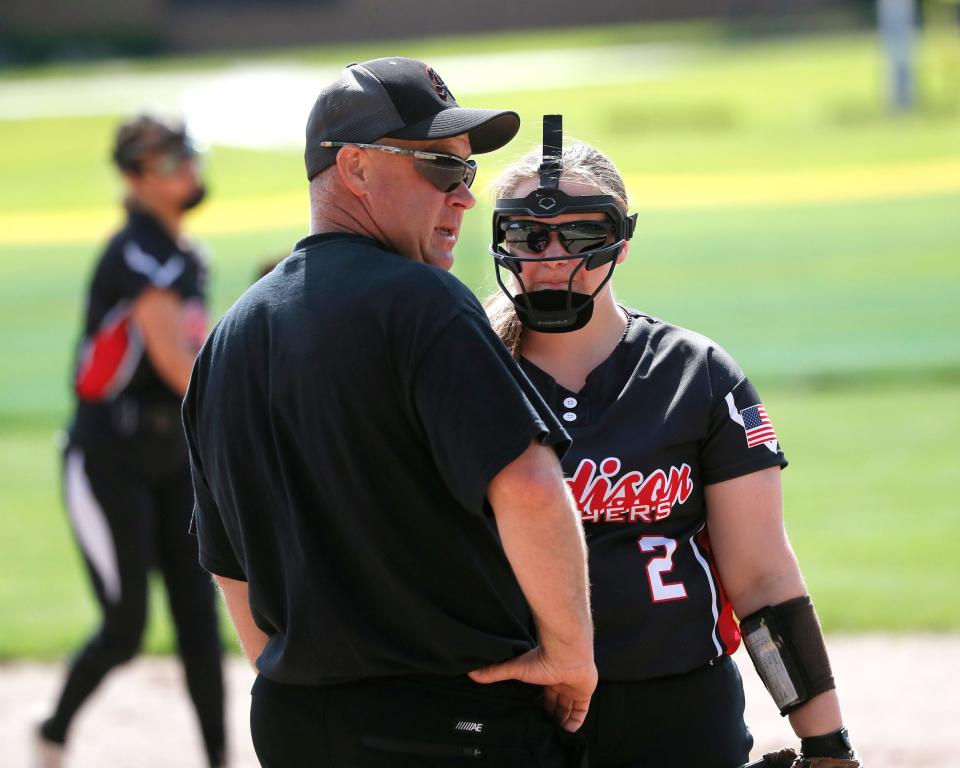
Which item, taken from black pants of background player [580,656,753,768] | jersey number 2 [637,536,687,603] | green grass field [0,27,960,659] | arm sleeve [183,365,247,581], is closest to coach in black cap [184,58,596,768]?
arm sleeve [183,365,247,581]

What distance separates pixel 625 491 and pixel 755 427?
34 centimetres

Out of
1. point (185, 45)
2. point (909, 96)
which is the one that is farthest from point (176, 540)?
point (185, 45)

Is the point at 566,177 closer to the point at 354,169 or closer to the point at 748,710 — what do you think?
the point at 354,169

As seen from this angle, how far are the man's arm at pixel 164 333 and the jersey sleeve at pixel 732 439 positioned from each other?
2727 millimetres

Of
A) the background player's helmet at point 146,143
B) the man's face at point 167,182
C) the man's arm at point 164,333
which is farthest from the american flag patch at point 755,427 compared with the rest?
the background player's helmet at point 146,143

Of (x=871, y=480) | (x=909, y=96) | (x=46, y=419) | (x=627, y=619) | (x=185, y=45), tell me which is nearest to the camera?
(x=627, y=619)

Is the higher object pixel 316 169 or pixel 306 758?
pixel 316 169

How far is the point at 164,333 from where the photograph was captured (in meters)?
5.32

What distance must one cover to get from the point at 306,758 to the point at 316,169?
1.13 meters

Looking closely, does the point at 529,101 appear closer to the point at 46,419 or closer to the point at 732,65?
the point at 732,65

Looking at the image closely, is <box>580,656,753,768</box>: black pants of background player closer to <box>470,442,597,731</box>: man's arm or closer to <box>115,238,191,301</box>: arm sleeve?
<box>470,442,597,731</box>: man's arm

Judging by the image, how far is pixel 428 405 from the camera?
2.43 meters

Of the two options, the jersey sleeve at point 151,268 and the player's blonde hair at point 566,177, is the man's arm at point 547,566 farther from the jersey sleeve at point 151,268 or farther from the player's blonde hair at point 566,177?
the jersey sleeve at point 151,268

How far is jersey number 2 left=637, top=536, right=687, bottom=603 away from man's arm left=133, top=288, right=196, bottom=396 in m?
2.69
